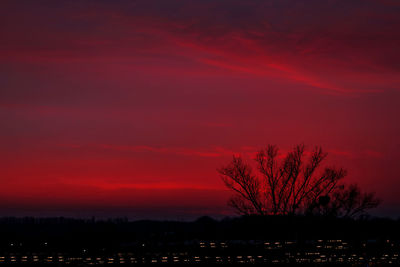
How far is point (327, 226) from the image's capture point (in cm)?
4812

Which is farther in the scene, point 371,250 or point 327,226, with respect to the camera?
point 327,226

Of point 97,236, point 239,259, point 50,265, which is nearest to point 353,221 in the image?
point 239,259

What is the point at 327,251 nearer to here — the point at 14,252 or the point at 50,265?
the point at 50,265

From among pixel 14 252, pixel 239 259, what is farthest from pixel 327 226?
pixel 14 252

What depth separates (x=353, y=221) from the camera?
5228 cm

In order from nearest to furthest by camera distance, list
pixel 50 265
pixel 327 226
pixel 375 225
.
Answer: pixel 50 265 < pixel 327 226 < pixel 375 225

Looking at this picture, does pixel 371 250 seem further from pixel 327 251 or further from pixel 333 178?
pixel 333 178

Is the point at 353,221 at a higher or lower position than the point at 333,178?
lower

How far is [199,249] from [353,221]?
20.3m

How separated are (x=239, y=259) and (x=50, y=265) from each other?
1246cm

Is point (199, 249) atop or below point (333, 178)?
below

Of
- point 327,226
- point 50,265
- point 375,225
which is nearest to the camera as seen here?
point 50,265

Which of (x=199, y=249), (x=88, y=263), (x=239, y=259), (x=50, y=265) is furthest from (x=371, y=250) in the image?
(x=50, y=265)

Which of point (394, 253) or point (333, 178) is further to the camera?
point (333, 178)
